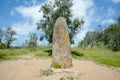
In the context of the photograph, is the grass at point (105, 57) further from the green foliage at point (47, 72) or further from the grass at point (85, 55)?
the green foliage at point (47, 72)

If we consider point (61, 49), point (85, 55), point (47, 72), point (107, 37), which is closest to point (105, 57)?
point (85, 55)

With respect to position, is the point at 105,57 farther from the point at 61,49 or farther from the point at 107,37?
the point at 107,37

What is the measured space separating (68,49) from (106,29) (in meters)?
59.3

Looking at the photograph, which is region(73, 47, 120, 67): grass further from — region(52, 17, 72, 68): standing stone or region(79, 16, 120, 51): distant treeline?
region(79, 16, 120, 51): distant treeline

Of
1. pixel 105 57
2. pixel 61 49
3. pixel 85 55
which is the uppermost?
pixel 61 49

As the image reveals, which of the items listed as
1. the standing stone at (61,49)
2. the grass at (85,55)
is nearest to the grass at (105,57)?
the grass at (85,55)

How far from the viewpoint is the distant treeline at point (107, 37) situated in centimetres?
6456

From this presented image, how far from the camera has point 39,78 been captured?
17.9m

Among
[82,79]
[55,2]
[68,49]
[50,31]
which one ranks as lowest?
[82,79]

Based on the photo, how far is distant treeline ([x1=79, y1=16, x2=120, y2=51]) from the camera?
64.6m

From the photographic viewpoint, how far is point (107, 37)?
2894 inches

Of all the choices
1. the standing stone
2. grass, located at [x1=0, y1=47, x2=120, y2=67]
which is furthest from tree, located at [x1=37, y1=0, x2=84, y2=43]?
the standing stone

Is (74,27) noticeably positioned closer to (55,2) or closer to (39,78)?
(55,2)

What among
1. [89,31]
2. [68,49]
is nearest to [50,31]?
[68,49]
